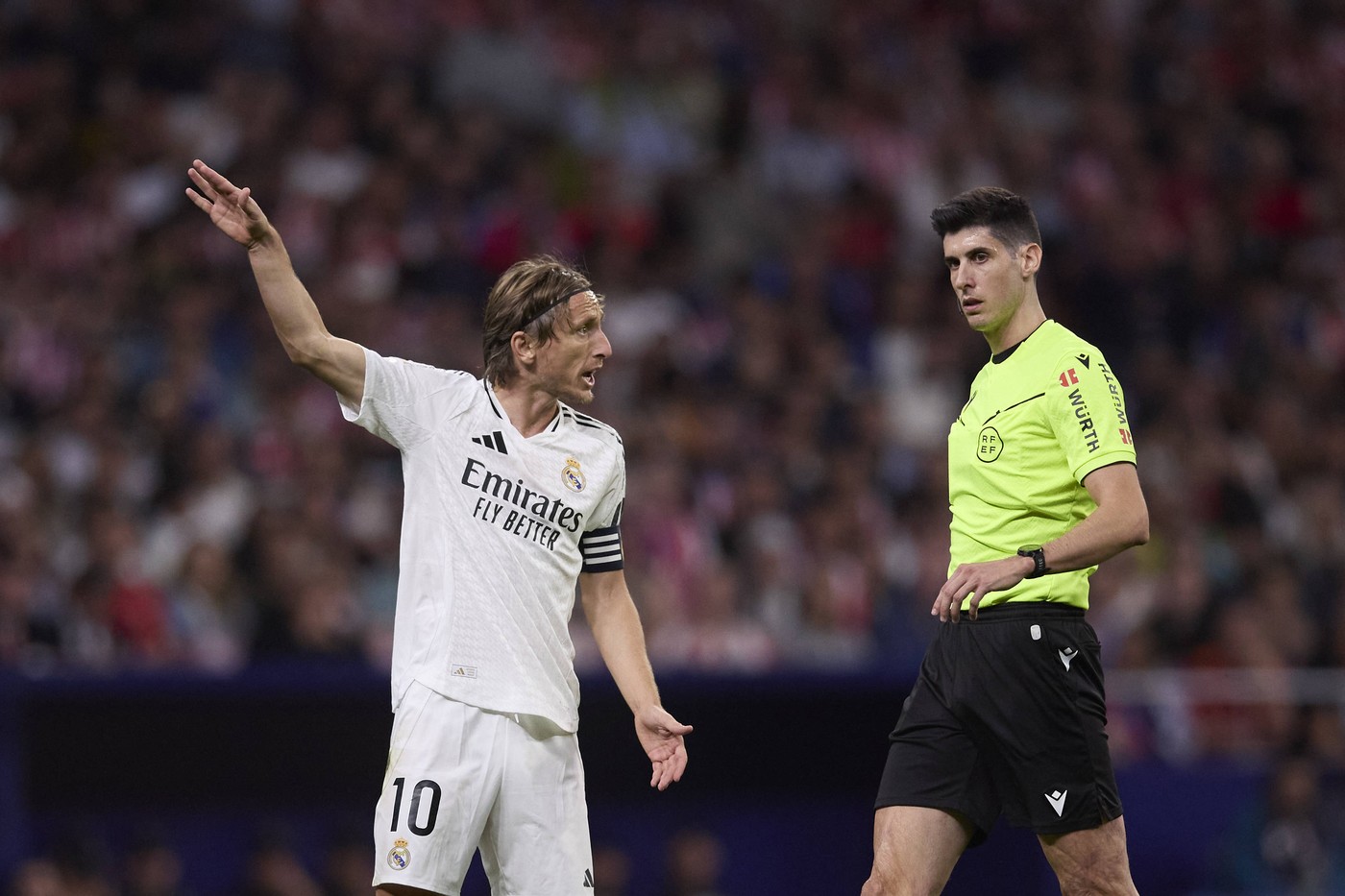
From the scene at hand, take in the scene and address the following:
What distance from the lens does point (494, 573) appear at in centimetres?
548

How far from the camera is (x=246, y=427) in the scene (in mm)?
11945

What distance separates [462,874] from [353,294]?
26.2 ft

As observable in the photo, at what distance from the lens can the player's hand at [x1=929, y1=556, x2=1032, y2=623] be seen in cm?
528

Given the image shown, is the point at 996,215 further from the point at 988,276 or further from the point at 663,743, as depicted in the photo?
the point at 663,743

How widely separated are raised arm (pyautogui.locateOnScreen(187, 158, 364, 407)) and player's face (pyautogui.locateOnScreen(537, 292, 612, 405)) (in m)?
0.70

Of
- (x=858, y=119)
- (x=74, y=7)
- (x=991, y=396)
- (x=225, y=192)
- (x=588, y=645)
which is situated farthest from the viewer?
(x=858, y=119)

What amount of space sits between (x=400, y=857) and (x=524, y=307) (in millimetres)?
1709

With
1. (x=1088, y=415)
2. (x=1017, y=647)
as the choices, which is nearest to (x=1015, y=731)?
(x=1017, y=647)

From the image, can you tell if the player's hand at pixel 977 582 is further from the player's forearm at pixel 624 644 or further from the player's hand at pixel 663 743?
the player's forearm at pixel 624 644

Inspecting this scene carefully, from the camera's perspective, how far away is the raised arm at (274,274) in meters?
5.20

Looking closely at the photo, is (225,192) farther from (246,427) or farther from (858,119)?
(858,119)

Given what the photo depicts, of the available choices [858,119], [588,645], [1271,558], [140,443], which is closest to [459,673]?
[588,645]

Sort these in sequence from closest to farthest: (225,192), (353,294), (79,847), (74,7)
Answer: (225,192)
(79,847)
(353,294)
(74,7)

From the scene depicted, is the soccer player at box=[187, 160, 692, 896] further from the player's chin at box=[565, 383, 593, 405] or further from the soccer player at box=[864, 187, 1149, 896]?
the soccer player at box=[864, 187, 1149, 896]
